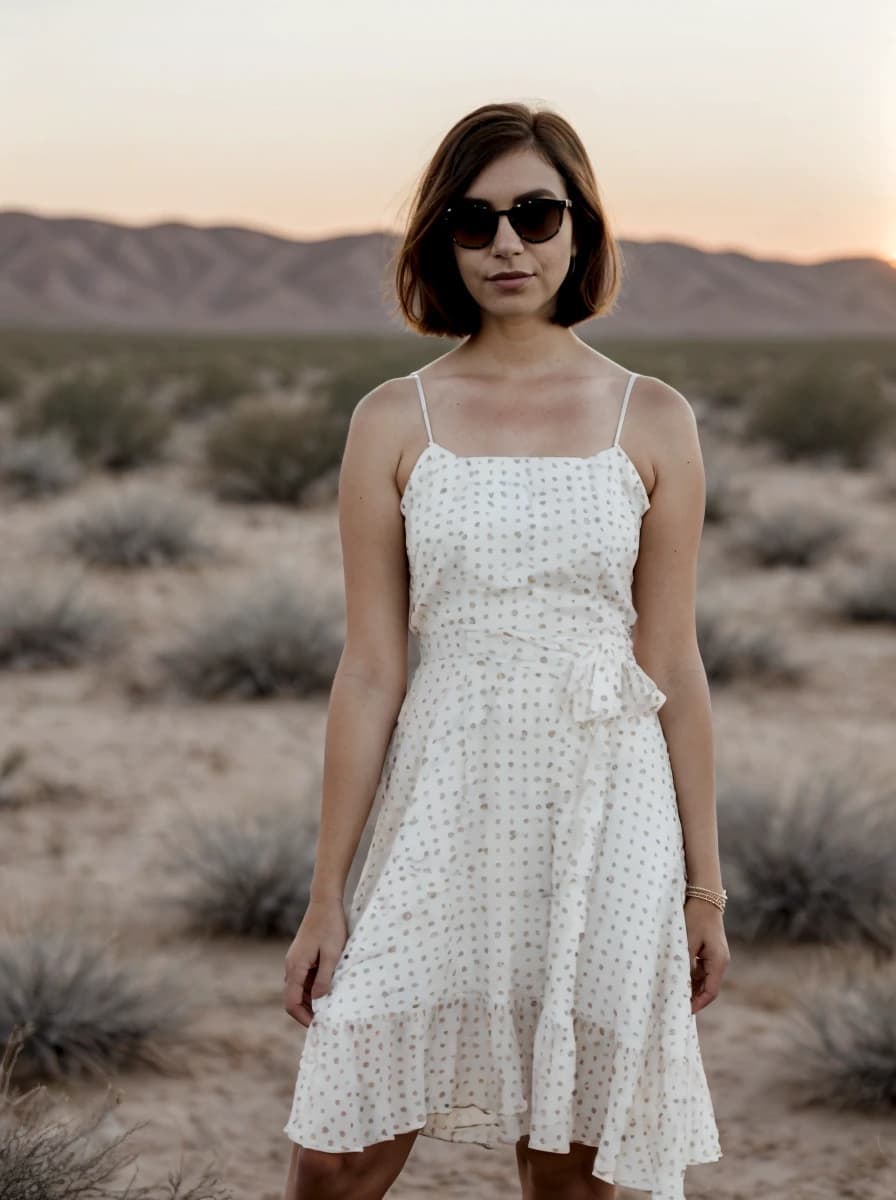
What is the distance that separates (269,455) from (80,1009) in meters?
15.5

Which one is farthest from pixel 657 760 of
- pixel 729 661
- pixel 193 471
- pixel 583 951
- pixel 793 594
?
pixel 193 471

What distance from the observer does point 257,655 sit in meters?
11.5

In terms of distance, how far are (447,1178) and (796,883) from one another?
2550 mm

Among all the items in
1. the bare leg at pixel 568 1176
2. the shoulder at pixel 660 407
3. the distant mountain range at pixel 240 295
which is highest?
the shoulder at pixel 660 407

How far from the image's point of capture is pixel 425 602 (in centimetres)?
296

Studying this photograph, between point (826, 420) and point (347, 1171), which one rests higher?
point (347, 1171)

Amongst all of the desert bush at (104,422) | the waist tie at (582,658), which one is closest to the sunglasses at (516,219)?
the waist tie at (582,658)

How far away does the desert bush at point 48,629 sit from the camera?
1207 centimetres

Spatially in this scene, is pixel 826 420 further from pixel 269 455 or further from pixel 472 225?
pixel 472 225

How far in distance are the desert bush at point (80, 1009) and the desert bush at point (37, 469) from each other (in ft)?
48.4

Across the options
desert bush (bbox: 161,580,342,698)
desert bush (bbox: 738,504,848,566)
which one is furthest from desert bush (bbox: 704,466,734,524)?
desert bush (bbox: 161,580,342,698)

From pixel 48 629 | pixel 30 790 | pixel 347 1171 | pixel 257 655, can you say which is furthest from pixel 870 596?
pixel 347 1171

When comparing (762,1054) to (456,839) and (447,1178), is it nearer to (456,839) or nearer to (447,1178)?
(447,1178)

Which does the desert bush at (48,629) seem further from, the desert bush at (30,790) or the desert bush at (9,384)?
the desert bush at (9,384)
